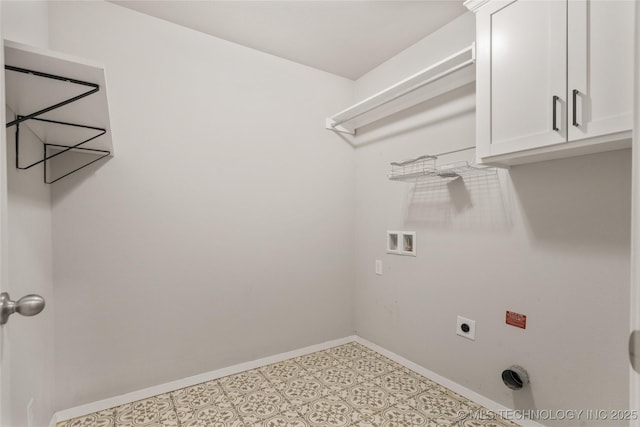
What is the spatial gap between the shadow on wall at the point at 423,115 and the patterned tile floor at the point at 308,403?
1763 mm

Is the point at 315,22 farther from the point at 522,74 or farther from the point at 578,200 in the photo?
the point at 578,200

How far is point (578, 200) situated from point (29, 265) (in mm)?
2468

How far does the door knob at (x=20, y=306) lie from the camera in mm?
635

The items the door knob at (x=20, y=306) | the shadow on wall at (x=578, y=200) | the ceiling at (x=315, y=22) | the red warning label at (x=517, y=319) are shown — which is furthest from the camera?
the ceiling at (x=315, y=22)

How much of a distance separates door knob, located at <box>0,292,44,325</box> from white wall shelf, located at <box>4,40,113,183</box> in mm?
580

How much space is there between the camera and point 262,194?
2.43 metres

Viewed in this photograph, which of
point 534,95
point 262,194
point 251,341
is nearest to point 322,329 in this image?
point 251,341

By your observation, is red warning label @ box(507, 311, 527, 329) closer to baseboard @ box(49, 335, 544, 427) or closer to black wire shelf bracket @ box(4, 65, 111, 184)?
baseboard @ box(49, 335, 544, 427)

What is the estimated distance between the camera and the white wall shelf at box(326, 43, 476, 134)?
6.09ft

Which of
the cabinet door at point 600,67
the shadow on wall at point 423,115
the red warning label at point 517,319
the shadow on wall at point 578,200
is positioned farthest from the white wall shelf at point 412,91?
the red warning label at point 517,319

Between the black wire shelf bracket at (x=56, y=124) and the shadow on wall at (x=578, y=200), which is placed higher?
the black wire shelf bracket at (x=56, y=124)

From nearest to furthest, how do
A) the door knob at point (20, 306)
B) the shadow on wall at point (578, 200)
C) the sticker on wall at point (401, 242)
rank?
the door knob at point (20, 306), the shadow on wall at point (578, 200), the sticker on wall at point (401, 242)

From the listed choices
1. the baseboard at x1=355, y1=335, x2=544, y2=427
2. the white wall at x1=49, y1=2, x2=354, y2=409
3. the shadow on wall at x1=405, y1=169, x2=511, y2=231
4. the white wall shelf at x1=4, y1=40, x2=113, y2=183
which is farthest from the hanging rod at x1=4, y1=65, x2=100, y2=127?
the baseboard at x1=355, y1=335, x2=544, y2=427

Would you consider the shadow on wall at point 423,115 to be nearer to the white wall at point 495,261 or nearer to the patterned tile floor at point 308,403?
the white wall at point 495,261
